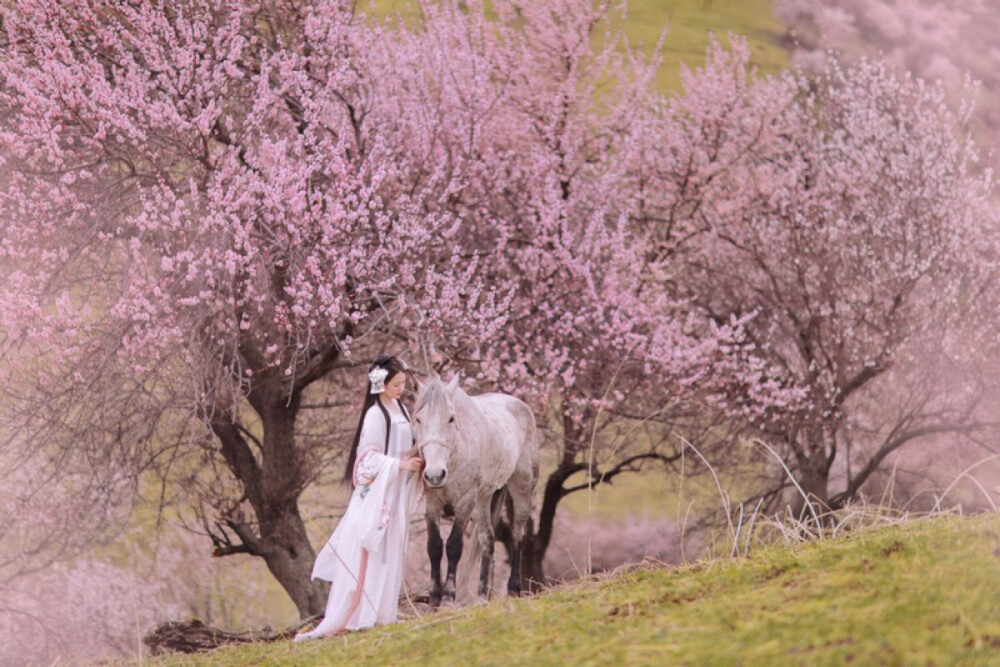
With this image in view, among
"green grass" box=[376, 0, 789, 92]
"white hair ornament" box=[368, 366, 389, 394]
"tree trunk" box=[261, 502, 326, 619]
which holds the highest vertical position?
"green grass" box=[376, 0, 789, 92]

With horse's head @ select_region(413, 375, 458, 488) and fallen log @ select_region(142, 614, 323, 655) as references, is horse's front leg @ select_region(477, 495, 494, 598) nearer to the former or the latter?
horse's head @ select_region(413, 375, 458, 488)

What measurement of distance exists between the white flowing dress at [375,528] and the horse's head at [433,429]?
28cm

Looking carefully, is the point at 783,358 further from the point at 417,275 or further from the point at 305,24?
the point at 305,24

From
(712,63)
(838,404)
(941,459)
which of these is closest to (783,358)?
(838,404)

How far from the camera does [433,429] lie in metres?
7.02

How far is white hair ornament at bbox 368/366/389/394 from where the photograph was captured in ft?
24.2

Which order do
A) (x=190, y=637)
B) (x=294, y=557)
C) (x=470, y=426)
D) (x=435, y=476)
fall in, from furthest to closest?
(x=294, y=557), (x=190, y=637), (x=470, y=426), (x=435, y=476)

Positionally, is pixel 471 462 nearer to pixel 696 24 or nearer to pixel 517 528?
pixel 517 528

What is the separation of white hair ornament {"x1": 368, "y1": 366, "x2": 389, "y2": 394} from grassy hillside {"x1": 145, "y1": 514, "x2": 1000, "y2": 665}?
3.36 m

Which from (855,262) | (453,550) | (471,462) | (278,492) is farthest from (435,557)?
(855,262)

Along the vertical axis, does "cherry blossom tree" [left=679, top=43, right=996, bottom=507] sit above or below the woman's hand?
above

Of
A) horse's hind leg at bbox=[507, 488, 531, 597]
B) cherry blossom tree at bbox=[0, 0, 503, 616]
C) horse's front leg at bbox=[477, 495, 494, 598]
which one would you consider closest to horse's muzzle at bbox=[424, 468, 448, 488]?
horse's front leg at bbox=[477, 495, 494, 598]

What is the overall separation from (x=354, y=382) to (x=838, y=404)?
20.9 ft

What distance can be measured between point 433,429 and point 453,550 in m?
1.23
